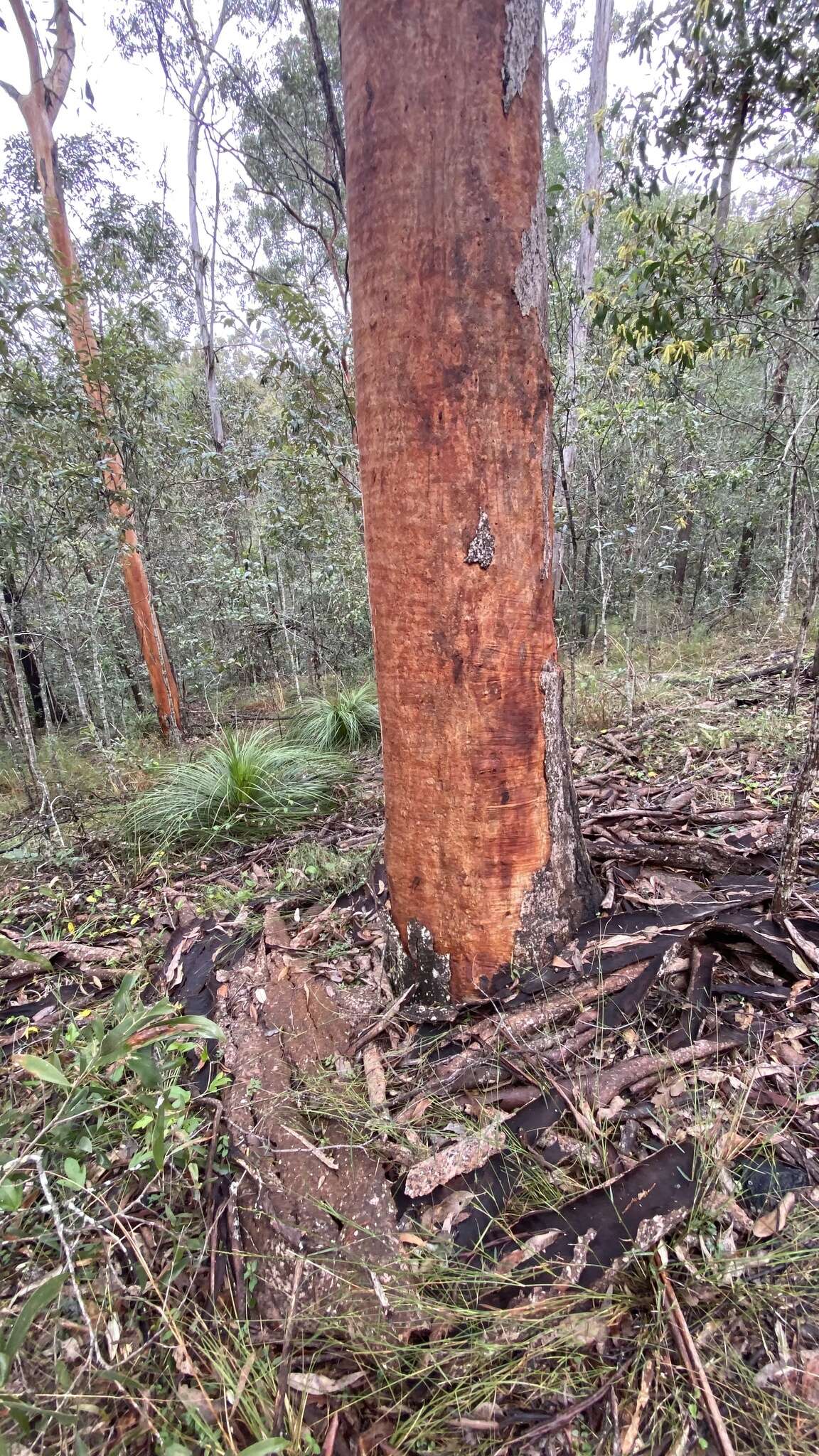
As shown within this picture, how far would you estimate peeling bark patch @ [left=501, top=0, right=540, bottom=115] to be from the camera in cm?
133

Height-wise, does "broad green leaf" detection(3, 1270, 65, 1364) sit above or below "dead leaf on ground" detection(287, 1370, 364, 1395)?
above

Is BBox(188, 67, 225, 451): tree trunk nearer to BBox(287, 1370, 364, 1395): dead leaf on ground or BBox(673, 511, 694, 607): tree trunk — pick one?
BBox(673, 511, 694, 607): tree trunk

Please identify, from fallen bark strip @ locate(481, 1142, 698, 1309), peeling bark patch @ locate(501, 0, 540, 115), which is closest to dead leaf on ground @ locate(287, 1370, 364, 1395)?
fallen bark strip @ locate(481, 1142, 698, 1309)

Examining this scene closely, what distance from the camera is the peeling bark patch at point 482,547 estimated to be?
147 centimetres

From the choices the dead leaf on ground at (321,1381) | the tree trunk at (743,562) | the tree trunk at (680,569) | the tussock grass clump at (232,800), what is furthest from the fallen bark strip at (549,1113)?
the tree trunk at (680,569)

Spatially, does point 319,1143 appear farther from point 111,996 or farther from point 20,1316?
point 111,996

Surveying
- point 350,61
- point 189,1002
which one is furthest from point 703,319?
point 189,1002

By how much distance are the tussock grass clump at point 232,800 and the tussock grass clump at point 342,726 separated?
101cm

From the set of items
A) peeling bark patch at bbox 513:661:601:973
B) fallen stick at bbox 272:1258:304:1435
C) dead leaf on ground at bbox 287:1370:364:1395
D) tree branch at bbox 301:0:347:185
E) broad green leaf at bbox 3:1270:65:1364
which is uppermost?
tree branch at bbox 301:0:347:185

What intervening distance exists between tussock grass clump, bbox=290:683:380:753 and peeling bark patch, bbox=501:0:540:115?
12.3ft

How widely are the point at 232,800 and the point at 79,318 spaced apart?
4.36 meters

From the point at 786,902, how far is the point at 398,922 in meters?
1.09

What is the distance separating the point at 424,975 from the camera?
1794 millimetres

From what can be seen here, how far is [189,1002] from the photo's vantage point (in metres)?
2.03
